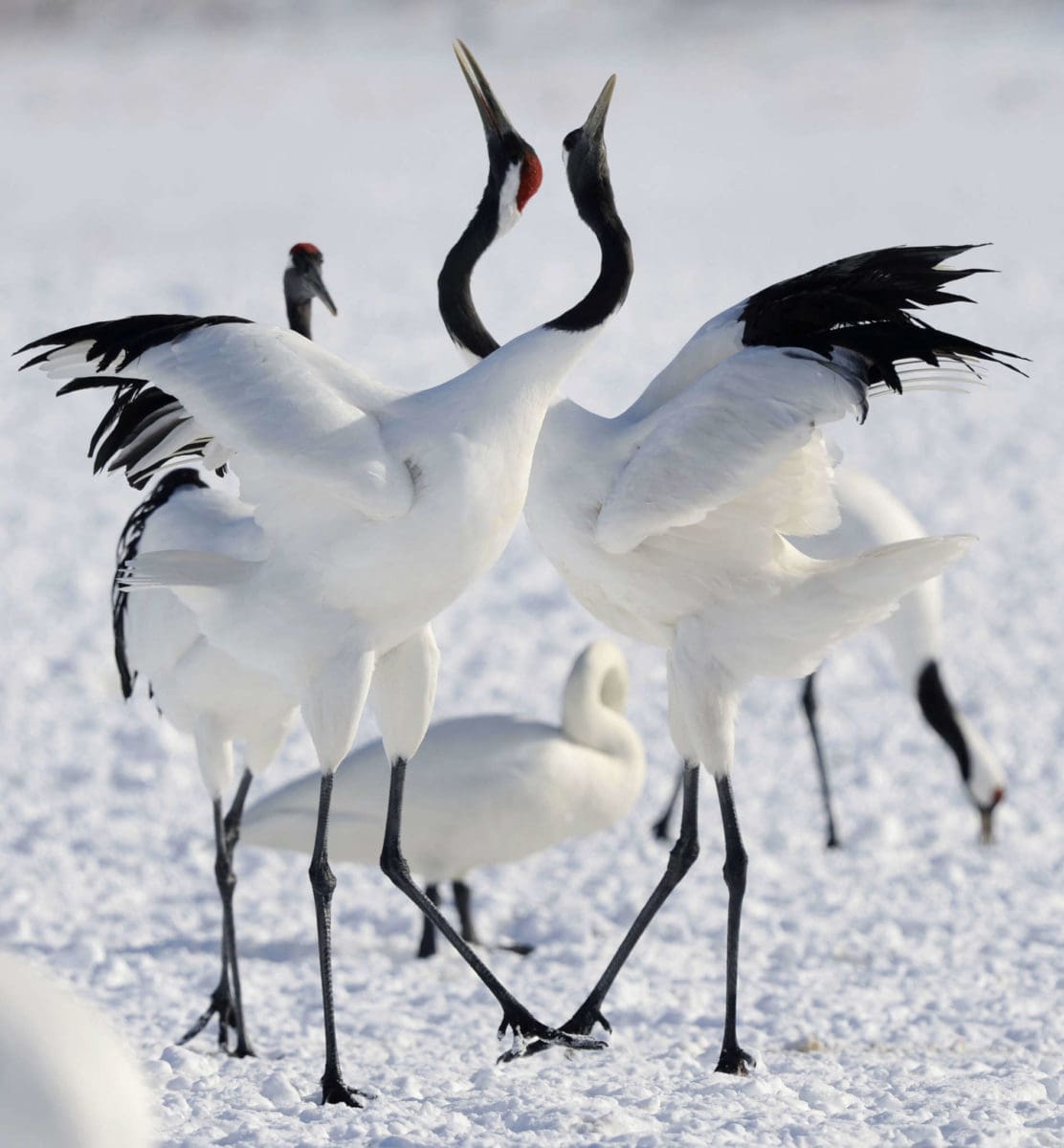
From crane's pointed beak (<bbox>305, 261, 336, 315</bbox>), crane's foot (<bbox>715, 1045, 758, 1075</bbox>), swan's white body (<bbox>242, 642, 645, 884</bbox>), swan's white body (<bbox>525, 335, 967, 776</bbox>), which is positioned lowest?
crane's foot (<bbox>715, 1045, 758, 1075</bbox>)

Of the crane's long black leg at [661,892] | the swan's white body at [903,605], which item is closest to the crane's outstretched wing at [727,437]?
the crane's long black leg at [661,892]

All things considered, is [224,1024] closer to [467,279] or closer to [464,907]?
[464,907]

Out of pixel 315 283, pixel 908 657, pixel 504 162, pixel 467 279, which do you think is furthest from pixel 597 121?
pixel 908 657

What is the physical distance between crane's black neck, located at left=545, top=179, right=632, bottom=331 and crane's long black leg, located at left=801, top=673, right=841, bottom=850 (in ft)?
11.1

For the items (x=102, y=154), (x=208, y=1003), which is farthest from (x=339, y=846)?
(x=102, y=154)

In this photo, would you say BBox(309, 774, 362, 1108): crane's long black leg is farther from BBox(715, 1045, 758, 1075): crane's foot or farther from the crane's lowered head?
the crane's lowered head

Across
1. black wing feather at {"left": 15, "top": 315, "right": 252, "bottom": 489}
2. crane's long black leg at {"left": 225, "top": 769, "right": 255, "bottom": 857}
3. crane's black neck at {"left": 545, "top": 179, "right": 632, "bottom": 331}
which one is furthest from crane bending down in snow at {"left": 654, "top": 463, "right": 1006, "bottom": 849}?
black wing feather at {"left": 15, "top": 315, "right": 252, "bottom": 489}

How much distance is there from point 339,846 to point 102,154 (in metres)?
25.5

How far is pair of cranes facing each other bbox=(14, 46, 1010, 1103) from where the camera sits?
4074 millimetres

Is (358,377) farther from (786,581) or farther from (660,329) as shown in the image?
(660,329)

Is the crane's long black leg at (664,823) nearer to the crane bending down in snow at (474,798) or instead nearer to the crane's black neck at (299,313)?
the crane bending down in snow at (474,798)

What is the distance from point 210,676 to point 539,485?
46.7 inches

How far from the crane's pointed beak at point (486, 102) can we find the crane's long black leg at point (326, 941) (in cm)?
164

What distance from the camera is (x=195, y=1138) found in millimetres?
3598
